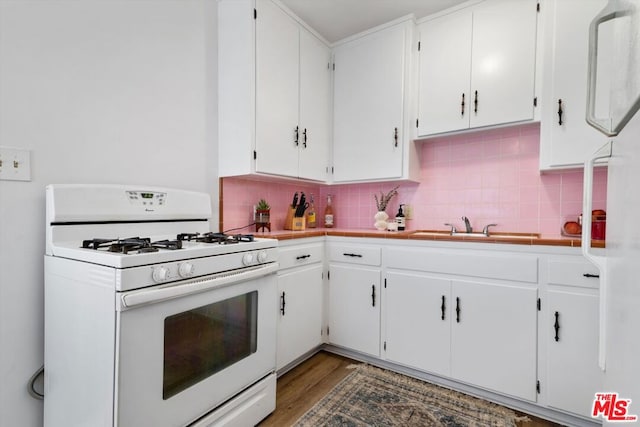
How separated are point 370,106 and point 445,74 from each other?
1.86ft

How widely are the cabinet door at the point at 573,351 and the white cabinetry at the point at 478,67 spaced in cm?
111

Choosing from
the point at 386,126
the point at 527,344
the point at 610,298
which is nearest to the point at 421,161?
→ the point at 386,126

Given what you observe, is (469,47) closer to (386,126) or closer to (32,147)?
(386,126)

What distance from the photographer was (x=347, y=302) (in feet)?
7.42

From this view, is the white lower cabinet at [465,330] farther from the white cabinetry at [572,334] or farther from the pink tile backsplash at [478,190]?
the pink tile backsplash at [478,190]

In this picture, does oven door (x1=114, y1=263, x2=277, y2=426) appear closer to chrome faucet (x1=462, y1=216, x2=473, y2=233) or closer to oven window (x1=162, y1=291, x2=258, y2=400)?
oven window (x1=162, y1=291, x2=258, y2=400)

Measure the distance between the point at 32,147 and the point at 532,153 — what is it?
108 inches

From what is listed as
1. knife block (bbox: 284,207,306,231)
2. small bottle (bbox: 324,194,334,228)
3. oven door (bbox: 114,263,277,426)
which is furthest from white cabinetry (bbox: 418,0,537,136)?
oven door (bbox: 114,263,277,426)

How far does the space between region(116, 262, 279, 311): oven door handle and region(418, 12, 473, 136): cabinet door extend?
63.0 inches

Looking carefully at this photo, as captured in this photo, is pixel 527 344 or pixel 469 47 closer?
pixel 527 344

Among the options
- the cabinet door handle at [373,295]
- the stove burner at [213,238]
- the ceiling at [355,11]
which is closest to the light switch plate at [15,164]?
the stove burner at [213,238]

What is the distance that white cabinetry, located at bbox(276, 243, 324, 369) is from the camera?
77.9 inches

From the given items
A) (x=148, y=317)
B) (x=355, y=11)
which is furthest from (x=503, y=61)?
(x=148, y=317)

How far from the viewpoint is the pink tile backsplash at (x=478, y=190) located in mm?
2070
